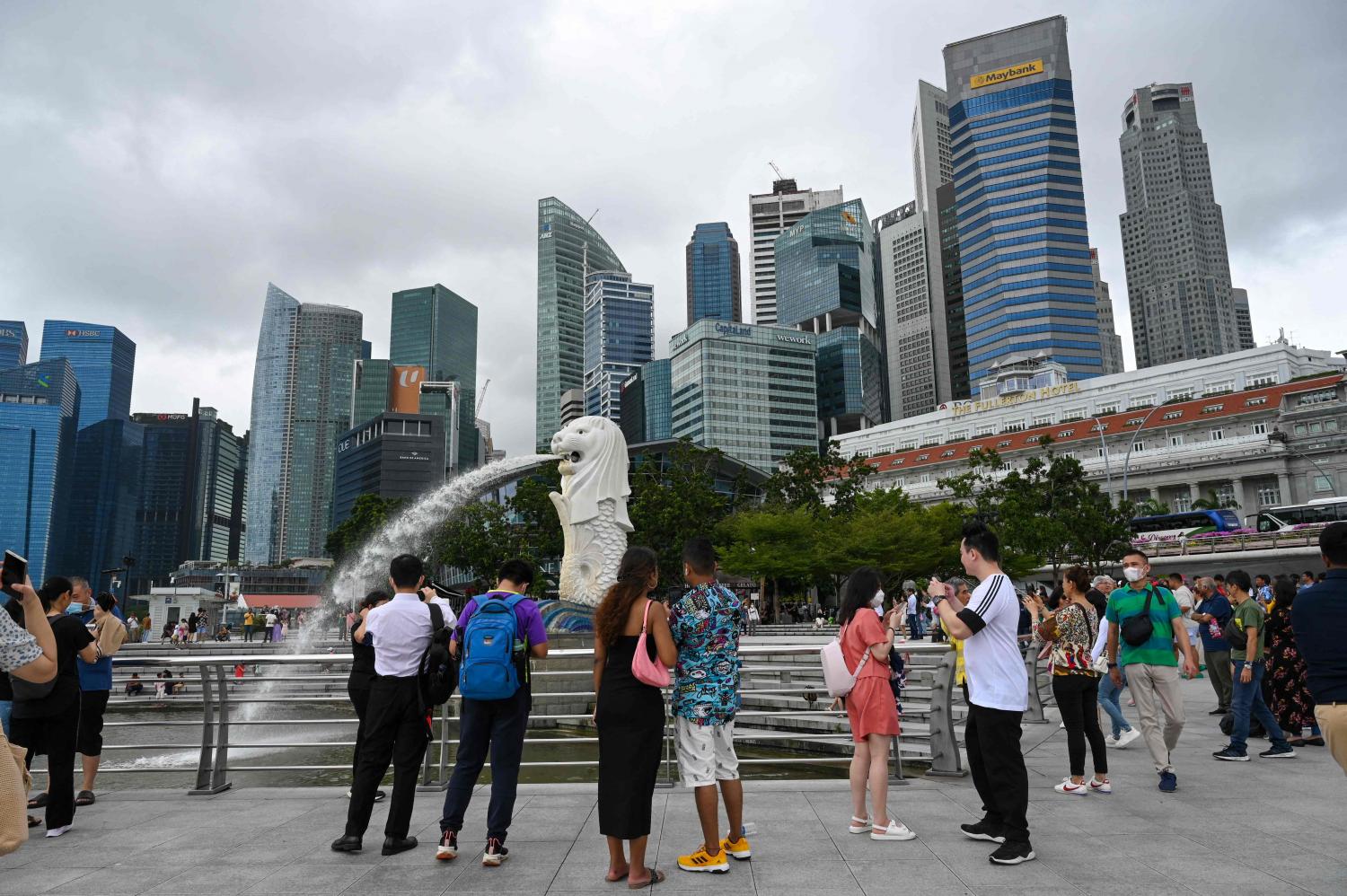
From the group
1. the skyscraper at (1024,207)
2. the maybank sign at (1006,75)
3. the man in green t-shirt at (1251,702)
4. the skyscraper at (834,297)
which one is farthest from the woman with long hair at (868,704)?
the maybank sign at (1006,75)

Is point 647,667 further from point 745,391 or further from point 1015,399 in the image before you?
point 745,391

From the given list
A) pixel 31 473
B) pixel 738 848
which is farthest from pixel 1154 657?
pixel 31 473

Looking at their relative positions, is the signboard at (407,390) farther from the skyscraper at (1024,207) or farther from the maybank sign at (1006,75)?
the maybank sign at (1006,75)

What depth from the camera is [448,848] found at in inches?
188

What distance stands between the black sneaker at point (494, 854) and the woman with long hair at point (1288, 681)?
760cm

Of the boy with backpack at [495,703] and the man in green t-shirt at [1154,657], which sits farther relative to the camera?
the man in green t-shirt at [1154,657]

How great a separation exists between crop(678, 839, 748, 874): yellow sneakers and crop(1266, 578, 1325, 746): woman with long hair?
6608mm

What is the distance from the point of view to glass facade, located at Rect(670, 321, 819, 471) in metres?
108

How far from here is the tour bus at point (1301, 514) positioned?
131 ft

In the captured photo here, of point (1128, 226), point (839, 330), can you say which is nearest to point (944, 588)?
point (839, 330)

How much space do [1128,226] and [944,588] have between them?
229 m

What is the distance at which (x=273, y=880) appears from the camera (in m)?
4.44

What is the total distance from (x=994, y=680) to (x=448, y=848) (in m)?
3.40

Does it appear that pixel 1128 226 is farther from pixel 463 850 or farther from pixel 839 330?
pixel 463 850
